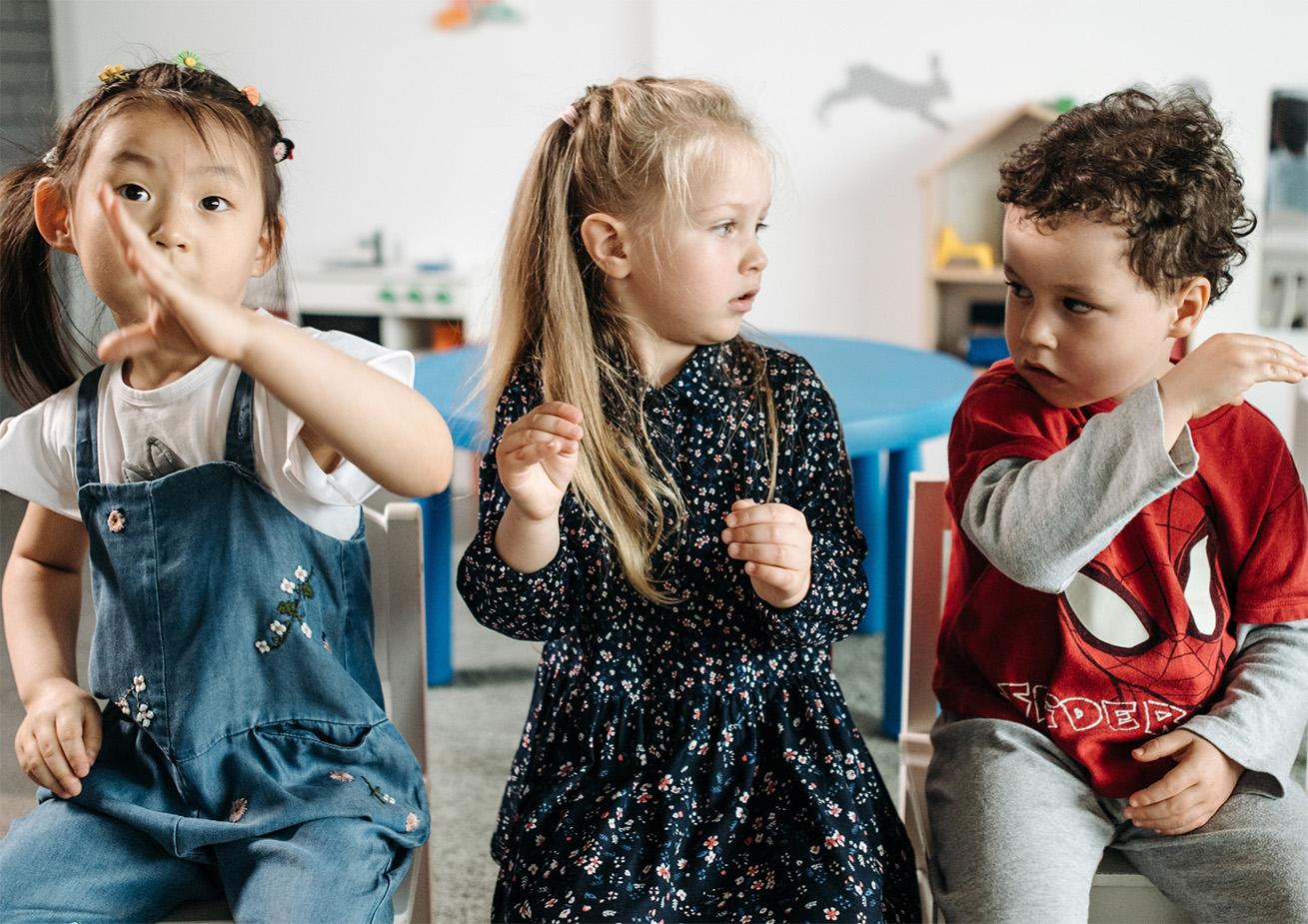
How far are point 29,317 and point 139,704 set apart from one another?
25cm

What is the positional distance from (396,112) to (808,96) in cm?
98

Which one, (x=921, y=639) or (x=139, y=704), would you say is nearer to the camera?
(x=139, y=704)

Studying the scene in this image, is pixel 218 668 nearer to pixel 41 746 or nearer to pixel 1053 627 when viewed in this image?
pixel 41 746

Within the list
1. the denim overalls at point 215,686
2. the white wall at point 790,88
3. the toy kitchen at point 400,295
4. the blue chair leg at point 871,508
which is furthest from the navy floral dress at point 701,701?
the white wall at point 790,88

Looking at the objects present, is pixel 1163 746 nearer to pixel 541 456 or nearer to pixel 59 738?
pixel 541 456

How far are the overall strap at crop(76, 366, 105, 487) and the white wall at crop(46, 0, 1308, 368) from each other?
1940 mm

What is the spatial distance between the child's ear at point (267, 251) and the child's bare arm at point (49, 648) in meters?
0.21

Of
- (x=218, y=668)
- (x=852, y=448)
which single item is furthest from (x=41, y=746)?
(x=852, y=448)

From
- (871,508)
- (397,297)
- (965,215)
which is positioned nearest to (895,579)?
(871,508)

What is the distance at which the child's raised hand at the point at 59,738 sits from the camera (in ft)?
2.39

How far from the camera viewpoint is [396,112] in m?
2.89

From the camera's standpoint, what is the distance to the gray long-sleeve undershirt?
2.21ft

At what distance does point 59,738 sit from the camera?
735mm

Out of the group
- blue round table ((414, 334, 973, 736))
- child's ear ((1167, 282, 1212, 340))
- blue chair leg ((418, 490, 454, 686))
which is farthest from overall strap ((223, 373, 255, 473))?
blue chair leg ((418, 490, 454, 686))
